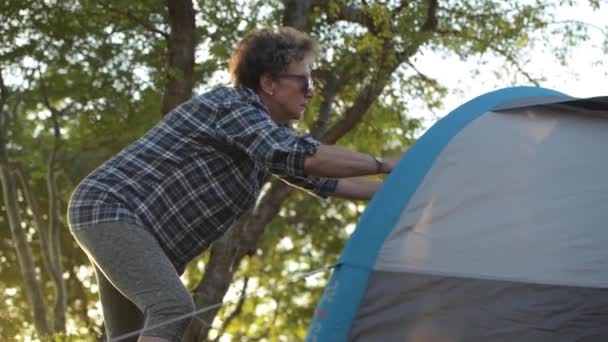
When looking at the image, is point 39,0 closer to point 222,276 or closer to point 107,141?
point 107,141

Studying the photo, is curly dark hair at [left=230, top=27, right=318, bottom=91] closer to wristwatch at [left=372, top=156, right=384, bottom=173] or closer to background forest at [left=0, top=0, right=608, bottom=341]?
wristwatch at [left=372, top=156, right=384, bottom=173]

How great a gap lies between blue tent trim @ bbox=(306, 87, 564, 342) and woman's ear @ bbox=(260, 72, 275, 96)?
0.61 meters

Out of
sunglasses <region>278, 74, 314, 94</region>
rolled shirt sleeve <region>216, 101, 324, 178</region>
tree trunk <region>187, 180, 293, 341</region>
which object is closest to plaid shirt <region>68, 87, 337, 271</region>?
rolled shirt sleeve <region>216, 101, 324, 178</region>

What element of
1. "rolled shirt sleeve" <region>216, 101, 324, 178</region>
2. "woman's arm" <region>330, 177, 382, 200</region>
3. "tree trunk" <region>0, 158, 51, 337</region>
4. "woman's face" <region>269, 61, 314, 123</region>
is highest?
"woman's face" <region>269, 61, 314, 123</region>

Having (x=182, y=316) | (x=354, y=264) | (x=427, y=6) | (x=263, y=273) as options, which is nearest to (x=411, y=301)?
(x=354, y=264)

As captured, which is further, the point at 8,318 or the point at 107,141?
the point at 8,318

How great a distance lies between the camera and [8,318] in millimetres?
21312

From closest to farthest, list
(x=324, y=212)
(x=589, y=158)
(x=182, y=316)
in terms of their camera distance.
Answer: (x=182, y=316)
(x=589, y=158)
(x=324, y=212)

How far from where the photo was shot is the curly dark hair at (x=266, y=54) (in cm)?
476

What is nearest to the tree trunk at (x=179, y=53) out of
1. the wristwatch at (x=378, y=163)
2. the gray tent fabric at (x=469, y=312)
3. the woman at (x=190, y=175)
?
the woman at (x=190, y=175)

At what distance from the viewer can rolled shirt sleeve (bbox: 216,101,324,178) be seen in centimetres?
426

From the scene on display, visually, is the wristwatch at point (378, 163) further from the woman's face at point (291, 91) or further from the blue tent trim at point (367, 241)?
the woman's face at point (291, 91)

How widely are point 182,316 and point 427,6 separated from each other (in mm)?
8844

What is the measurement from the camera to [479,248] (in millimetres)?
4410
